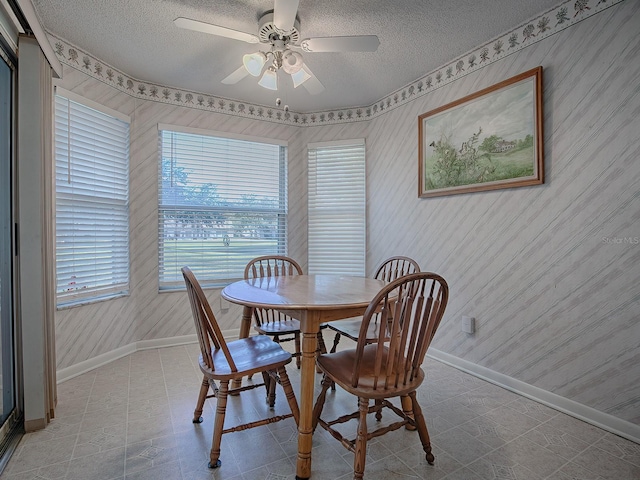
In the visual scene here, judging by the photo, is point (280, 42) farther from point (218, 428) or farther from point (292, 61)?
point (218, 428)

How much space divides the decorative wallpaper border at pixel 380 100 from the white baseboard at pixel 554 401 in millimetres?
2325

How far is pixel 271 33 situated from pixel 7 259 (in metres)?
2.02

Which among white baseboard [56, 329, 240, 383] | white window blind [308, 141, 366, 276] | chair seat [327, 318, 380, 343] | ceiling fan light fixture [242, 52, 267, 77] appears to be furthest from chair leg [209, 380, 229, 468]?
white window blind [308, 141, 366, 276]

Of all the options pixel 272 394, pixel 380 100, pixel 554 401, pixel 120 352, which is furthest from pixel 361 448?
pixel 380 100

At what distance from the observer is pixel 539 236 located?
2275 mm

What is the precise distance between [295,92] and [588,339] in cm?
312

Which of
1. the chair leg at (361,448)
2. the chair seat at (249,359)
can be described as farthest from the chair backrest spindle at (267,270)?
the chair leg at (361,448)

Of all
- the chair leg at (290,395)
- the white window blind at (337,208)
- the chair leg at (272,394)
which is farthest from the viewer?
the white window blind at (337,208)

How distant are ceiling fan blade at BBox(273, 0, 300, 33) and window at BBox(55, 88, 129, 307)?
181cm

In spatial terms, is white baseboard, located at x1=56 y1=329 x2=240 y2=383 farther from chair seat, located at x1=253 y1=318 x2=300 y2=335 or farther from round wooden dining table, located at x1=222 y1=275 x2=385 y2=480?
round wooden dining table, located at x1=222 y1=275 x2=385 y2=480

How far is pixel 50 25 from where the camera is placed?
2.37 m

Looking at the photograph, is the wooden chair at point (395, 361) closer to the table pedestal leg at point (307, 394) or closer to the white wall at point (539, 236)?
the table pedestal leg at point (307, 394)

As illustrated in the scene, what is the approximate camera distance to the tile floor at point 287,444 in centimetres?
158

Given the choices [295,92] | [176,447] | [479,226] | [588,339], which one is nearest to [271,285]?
[176,447]
